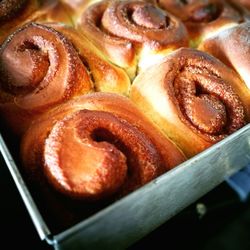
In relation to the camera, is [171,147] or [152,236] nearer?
[171,147]

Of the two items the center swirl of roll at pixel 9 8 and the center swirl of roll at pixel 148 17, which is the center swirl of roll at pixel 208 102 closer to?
the center swirl of roll at pixel 148 17

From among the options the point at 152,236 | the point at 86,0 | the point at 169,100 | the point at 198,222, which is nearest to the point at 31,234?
the point at 152,236

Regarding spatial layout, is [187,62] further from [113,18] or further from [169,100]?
[113,18]

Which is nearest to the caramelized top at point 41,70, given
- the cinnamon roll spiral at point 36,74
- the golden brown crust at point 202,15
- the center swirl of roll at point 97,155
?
the cinnamon roll spiral at point 36,74

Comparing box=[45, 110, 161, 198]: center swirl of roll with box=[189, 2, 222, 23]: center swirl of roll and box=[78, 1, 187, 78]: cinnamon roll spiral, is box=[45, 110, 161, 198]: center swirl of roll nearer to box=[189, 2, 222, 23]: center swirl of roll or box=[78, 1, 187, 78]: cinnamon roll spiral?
box=[78, 1, 187, 78]: cinnamon roll spiral

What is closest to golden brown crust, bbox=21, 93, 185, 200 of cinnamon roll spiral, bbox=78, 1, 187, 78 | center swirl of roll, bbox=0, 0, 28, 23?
cinnamon roll spiral, bbox=78, 1, 187, 78

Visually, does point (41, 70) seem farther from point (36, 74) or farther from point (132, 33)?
point (132, 33)

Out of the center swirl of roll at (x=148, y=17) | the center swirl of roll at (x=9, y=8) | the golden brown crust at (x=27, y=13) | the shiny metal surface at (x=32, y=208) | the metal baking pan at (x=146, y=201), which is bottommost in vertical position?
the metal baking pan at (x=146, y=201)
